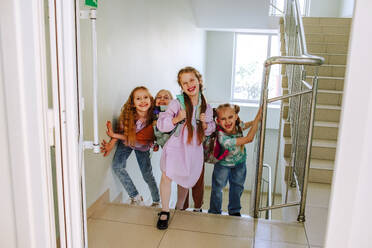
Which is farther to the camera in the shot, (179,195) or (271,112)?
(271,112)

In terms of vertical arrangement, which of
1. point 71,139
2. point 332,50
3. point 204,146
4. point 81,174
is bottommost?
point 204,146

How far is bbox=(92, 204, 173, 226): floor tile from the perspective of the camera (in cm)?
246

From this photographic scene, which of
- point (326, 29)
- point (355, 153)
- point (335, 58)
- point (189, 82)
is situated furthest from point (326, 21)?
point (355, 153)

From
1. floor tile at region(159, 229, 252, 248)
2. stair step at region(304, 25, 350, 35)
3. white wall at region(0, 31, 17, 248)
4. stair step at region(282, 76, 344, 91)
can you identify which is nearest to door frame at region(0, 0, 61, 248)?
white wall at region(0, 31, 17, 248)

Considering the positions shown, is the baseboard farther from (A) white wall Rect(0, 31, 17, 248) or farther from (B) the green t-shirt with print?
(A) white wall Rect(0, 31, 17, 248)

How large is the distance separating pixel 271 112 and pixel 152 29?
408 cm

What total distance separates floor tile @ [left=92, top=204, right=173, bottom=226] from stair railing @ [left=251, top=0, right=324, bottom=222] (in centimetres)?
70

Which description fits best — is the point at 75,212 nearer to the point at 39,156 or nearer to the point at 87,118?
the point at 39,156

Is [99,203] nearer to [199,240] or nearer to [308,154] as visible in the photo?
[199,240]

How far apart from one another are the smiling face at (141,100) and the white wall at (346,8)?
4.42m

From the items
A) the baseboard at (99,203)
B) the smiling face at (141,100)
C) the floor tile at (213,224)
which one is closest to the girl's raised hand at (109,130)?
the smiling face at (141,100)

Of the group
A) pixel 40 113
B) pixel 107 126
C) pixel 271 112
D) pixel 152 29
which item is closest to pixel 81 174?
pixel 40 113

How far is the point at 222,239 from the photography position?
225 cm

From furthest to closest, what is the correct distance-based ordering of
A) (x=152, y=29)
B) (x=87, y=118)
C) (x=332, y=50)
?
(x=332, y=50), (x=152, y=29), (x=87, y=118)
